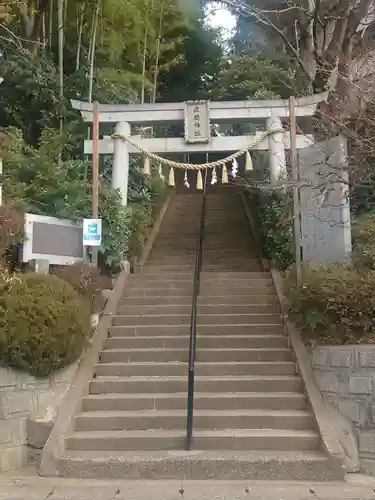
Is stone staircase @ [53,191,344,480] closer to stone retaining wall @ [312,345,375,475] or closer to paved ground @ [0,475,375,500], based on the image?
paved ground @ [0,475,375,500]

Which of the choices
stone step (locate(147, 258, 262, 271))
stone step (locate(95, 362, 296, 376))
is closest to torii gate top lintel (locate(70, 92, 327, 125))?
stone step (locate(147, 258, 262, 271))

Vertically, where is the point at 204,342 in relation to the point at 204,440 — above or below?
above

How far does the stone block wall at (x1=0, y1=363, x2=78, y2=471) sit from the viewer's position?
19.2 ft

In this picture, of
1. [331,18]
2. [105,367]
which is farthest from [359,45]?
[105,367]

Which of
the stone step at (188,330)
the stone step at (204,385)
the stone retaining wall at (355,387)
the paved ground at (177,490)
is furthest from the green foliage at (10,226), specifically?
the stone retaining wall at (355,387)

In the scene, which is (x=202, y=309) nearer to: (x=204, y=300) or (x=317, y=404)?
(x=204, y=300)

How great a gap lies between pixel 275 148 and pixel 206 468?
23.3 ft

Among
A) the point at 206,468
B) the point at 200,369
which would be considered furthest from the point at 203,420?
the point at 200,369

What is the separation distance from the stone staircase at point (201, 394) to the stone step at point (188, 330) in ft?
0.05

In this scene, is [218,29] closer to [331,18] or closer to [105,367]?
[331,18]

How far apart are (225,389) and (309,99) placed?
254 inches

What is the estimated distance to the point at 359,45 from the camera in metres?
14.4

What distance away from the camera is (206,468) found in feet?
17.4

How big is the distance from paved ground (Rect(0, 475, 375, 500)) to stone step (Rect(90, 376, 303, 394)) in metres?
1.46
